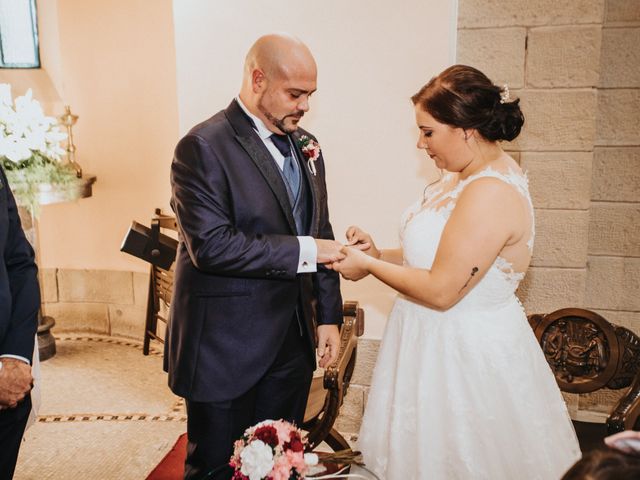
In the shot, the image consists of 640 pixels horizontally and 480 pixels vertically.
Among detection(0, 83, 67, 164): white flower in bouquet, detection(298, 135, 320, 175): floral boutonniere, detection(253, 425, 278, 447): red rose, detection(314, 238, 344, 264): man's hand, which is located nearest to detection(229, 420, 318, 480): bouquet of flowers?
detection(253, 425, 278, 447): red rose

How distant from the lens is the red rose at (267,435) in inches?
59.2

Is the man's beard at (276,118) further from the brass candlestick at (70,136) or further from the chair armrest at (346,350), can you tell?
the brass candlestick at (70,136)

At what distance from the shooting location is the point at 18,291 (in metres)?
2.00

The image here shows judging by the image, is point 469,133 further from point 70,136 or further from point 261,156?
point 70,136

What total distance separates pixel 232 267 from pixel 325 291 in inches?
20.2

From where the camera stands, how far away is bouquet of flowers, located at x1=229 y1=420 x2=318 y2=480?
1455 mm

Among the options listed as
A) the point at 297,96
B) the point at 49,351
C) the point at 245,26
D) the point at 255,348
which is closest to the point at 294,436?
the point at 255,348

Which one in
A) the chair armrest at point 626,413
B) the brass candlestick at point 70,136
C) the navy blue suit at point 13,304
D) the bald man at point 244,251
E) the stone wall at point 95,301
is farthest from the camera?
the stone wall at point 95,301

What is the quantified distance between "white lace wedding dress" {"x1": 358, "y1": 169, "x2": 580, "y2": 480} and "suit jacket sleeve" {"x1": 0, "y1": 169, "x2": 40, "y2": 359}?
1.21 metres

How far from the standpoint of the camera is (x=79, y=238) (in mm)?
5062

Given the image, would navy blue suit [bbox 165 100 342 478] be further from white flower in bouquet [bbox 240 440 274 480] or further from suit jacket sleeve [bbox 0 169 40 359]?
white flower in bouquet [bbox 240 440 274 480]

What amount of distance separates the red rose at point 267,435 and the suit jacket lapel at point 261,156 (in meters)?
0.78

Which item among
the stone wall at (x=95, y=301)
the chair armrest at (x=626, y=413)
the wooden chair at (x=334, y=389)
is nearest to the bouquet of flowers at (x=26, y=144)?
the stone wall at (x=95, y=301)

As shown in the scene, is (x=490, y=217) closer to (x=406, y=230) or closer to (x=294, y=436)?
(x=406, y=230)
